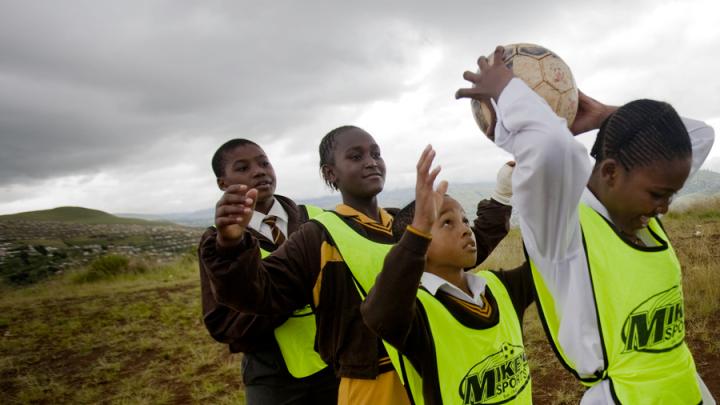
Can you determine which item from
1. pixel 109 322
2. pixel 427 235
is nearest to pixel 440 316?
pixel 427 235

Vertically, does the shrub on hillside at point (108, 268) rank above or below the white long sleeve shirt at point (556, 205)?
below

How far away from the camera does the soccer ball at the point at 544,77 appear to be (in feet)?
5.18

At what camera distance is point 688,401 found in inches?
53.4

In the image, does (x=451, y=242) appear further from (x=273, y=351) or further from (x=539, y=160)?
(x=273, y=351)

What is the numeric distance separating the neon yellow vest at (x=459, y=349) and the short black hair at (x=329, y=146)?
56 centimetres

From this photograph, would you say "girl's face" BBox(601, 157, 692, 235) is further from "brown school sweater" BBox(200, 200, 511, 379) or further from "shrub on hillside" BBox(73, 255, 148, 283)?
"shrub on hillside" BBox(73, 255, 148, 283)

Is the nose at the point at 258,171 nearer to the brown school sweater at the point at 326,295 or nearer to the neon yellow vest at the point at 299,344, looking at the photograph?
the brown school sweater at the point at 326,295

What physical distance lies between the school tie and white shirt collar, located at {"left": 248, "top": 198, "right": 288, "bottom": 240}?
0.02 meters

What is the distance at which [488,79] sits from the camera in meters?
1.28

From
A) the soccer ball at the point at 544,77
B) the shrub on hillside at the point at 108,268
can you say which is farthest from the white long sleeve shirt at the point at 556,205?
the shrub on hillside at the point at 108,268

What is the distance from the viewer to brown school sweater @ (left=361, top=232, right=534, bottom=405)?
1.27m

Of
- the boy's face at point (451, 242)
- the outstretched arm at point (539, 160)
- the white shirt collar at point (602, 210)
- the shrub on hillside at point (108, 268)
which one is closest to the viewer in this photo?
the outstretched arm at point (539, 160)

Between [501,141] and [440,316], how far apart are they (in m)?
0.69

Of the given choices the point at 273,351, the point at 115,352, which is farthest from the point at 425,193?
the point at 115,352
